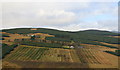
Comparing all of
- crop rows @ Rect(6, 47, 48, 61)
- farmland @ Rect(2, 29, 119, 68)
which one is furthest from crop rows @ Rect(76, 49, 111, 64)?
crop rows @ Rect(6, 47, 48, 61)

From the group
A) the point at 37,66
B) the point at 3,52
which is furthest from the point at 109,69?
the point at 3,52

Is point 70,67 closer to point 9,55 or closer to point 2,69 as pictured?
point 2,69

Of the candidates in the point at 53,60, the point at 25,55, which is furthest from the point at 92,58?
the point at 25,55

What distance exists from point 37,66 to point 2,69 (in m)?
14.4

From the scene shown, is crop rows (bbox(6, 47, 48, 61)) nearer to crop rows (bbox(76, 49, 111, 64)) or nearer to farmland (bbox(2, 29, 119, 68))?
farmland (bbox(2, 29, 119, 68))

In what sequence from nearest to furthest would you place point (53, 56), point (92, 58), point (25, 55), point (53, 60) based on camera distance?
1. point (53, 60)
2. point (53, 56)
3. point (25, 55)
4. point (92, 58)

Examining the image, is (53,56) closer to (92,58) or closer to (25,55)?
(25,55)

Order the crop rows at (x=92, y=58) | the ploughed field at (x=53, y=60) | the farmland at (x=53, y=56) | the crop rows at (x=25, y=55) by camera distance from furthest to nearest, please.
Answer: the crop rows at (x=25, y=55), the crop rows at (x=92, y=58), the farmland at (x=53, y=56), the ploughed field at (x=53, y=60)

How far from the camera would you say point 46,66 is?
170 ft

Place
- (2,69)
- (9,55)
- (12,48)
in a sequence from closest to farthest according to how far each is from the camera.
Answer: (2,69), (9,55), (12,48)

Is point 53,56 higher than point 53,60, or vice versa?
→ point 53,56

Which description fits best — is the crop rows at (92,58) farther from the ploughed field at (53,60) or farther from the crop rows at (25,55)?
the crop rows at (25,55)

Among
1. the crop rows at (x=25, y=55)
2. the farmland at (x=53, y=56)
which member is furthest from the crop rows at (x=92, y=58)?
the crop rows at (x=25, y=55)

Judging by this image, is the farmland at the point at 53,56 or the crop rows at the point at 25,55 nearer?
the farmland at the point at 53,56
